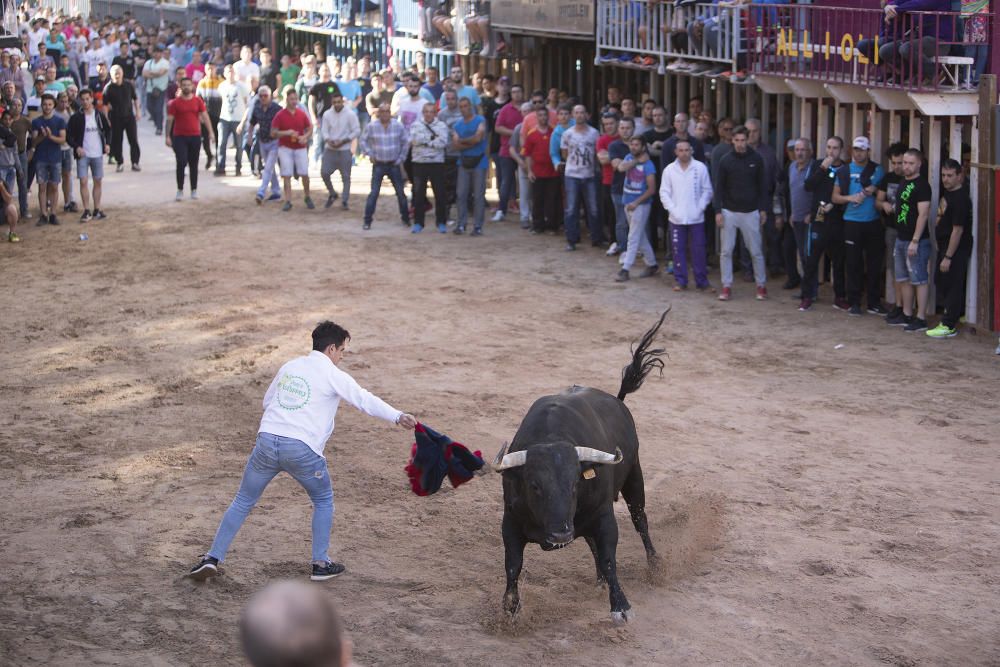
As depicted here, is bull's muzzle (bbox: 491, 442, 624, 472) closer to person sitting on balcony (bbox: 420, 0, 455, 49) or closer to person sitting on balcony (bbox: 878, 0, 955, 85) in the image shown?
person sitting on balcony (bbox: 878, 0, 955, 85)

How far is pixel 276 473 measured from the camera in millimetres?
7555

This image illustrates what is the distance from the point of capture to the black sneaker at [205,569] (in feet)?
25.5

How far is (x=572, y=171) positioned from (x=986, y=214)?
6.27m

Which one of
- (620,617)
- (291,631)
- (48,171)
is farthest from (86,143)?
(291,631)

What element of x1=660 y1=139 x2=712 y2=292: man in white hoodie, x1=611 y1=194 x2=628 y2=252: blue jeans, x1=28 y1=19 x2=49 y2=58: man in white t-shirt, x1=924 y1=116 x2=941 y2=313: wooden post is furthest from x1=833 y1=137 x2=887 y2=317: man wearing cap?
x1=28 y1=19 x2=49 y2=58: man in white t-shirt

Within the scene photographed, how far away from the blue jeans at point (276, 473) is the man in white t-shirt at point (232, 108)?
57.3 ft

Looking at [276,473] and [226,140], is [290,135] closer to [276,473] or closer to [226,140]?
[226,140]

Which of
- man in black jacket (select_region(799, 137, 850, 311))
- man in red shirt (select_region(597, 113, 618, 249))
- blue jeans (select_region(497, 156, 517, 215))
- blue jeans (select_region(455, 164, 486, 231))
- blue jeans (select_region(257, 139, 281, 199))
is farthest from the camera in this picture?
blue jeans (select_region(257, 139, 281, 199))

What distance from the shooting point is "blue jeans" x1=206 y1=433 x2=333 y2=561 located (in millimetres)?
7480

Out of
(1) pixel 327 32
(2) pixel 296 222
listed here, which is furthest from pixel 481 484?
(1) pixel 327 32

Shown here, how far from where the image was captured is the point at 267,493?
948 cm

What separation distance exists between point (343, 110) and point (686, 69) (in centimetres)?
608

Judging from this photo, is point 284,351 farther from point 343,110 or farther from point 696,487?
point 343,110

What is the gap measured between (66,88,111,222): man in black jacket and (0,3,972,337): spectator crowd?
2cm
